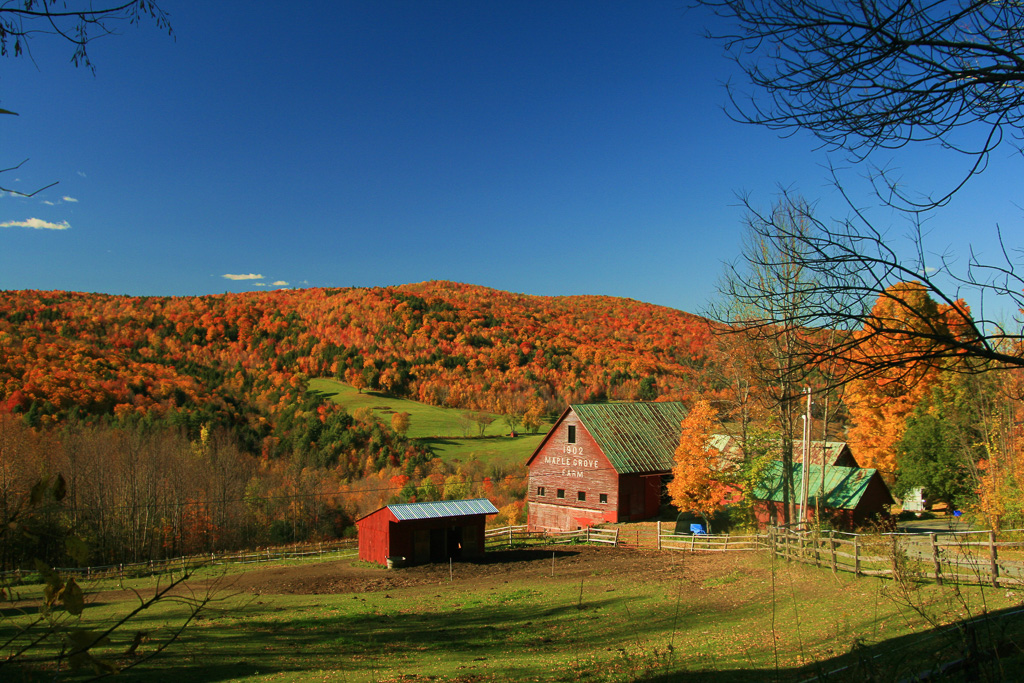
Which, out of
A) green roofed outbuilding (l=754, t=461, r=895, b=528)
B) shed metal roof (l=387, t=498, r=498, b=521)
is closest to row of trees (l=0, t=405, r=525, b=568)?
shed metal roof (l=387, t=498, r=498, b=521)

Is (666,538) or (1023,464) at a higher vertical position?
(1023,464)

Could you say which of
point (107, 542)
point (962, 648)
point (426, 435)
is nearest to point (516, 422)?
point (426, 435)

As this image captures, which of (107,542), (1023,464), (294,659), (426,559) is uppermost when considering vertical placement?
(1023,464)

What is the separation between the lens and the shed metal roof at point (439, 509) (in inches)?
1268

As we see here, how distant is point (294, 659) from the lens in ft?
46.5

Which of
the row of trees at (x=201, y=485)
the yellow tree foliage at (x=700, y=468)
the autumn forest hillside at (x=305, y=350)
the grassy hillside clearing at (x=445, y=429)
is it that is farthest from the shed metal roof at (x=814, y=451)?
the grassy hillside clearing at (x=445, y=429)

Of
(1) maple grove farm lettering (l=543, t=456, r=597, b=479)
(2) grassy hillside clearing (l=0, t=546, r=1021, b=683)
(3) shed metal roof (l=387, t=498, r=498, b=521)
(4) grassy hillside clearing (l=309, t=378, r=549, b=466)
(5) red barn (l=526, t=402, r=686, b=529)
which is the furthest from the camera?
(4) grassy hillside clearing (l=309, t=378, r=549, b=466)

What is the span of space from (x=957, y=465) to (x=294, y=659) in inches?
1236

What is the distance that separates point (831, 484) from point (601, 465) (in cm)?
1391

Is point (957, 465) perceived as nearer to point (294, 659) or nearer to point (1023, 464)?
point (1023, 464)

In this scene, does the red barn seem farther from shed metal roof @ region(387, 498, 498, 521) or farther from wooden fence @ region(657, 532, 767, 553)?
shed metal roof @ region(387, 498, 498, 521)

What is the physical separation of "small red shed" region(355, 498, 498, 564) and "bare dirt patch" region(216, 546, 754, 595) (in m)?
0.94

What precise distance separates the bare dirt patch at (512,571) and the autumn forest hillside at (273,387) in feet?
28.6

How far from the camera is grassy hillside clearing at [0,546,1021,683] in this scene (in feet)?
32.6
